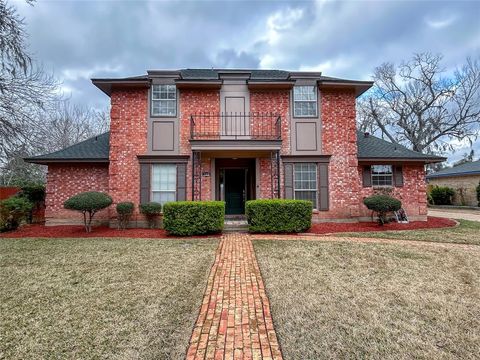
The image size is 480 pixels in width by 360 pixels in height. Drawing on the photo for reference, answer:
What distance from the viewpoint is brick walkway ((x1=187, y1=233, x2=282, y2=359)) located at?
2.72m

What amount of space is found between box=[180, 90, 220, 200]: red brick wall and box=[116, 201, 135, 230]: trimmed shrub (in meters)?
2.49

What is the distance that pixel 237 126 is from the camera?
436 inches

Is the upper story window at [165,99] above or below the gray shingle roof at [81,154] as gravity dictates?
above

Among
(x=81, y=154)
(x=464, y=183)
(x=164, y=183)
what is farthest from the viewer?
(x=464, y=183)

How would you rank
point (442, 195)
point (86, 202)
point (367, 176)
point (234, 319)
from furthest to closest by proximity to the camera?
point (442, 195) < point (367, 176) < point (86, 202) < point (234, 319)

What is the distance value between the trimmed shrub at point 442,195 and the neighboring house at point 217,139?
559 inches

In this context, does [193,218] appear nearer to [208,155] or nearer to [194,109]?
[208,155]

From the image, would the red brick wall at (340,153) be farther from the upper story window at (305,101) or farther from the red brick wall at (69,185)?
the red brick wall at (69,185)

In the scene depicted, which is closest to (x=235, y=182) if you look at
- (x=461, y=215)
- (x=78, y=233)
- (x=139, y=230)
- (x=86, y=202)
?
(x=139, y=230)

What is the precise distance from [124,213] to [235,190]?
15.5 ft

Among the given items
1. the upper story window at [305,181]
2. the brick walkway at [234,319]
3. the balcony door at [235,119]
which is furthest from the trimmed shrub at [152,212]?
the upper story window at [305,181]

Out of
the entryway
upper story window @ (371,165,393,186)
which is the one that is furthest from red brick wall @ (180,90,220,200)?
upper story window @ (371,165,393,186)

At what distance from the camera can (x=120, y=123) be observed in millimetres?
10789

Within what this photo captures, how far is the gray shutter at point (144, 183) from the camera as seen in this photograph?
419 inches
